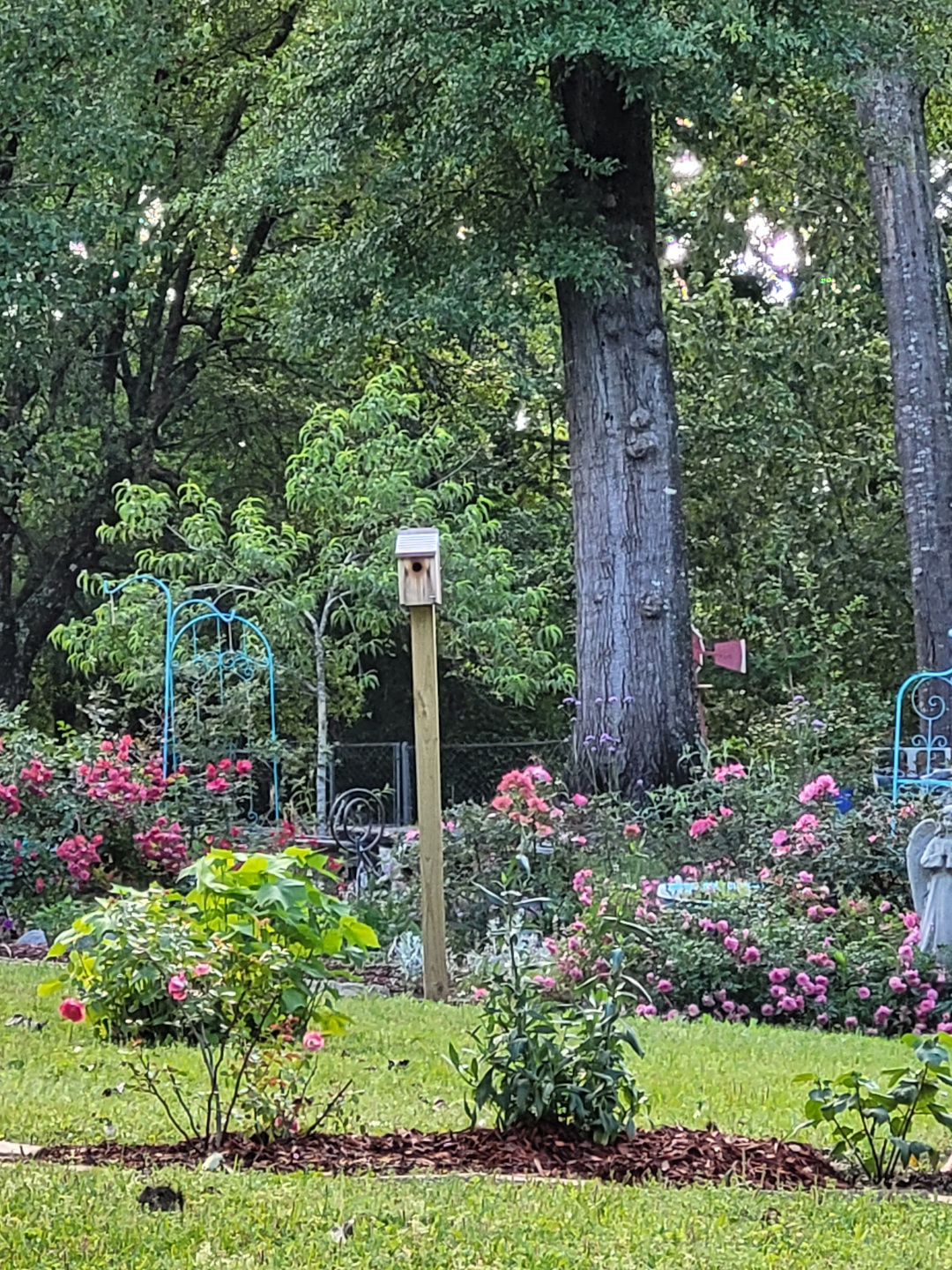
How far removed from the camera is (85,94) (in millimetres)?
14234

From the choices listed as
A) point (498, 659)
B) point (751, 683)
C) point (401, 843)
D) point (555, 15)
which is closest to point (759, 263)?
point (751, 683)

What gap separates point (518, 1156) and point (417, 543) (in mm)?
3710

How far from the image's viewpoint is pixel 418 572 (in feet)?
22.5

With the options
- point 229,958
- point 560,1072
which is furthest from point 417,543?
point 560,1072

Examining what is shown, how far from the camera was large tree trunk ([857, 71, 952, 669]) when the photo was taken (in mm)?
13492

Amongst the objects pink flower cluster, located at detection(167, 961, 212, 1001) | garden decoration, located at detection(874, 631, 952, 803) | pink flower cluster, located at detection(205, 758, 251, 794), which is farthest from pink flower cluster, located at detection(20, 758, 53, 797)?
pink flower cluster, located at detection(167, 961, 212, 1001)

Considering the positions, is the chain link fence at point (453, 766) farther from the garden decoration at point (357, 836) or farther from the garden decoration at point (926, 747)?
the garden decoration at point (357, 836)

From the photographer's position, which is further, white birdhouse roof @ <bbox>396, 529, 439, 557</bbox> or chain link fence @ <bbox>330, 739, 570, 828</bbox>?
chain link fence @ <bbox>330, 739, 570, 828</bbox>

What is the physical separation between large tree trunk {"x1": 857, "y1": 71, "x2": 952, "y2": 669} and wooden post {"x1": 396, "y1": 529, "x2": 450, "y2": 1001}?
7.60 meters

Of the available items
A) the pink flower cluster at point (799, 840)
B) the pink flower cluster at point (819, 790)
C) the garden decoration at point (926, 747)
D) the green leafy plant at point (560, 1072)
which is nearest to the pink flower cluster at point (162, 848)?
the pink flower cluster at point (799, 840)

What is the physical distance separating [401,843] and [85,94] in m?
8.16

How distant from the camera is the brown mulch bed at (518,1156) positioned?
3.43 metres

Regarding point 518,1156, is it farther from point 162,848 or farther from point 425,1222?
point 162,848

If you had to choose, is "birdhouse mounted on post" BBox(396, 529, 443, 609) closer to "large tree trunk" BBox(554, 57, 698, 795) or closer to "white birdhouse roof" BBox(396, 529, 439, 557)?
"white birdhouse roof" BBox(396, 529, 439, 557)
